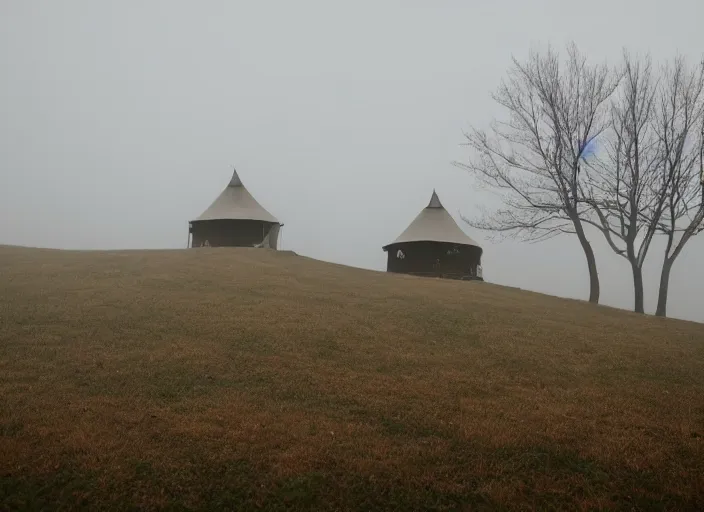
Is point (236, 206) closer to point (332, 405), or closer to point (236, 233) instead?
point (236, 233)

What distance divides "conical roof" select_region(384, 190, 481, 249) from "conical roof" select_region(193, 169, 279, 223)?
9.73 m

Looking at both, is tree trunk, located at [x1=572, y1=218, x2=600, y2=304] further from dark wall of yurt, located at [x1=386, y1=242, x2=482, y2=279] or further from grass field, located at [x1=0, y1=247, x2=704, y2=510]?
dark wall of yurt, located at [x1=386, y1=242, x2=482, y2=279]

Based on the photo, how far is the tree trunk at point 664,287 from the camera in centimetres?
2520

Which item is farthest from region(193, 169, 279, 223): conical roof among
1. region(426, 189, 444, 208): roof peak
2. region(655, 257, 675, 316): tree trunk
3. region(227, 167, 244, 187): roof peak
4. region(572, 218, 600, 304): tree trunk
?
region(655, 257, 675, 316): tree trunk

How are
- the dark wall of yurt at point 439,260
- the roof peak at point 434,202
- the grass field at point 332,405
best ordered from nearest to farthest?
1. the grass field at point 332,405
2. the dark wall of yurt at point 439,260
3. the roof peak at point 434,202

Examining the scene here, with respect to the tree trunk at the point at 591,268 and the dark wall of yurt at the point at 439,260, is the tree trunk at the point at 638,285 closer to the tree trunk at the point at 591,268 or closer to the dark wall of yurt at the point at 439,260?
the tree trunk at the point at 591,268

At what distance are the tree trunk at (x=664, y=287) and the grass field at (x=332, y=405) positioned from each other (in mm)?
8458

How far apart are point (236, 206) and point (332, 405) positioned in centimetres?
3216

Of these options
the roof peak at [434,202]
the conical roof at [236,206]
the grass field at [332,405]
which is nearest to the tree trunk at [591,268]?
the grass field at [332,405]

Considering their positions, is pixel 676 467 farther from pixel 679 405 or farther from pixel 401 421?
pixel 401 421

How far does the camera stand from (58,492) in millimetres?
6121

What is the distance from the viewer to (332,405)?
899 centimetres

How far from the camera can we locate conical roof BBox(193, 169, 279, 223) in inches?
1522

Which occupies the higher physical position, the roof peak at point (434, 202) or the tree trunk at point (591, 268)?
the roof peak at point (434, 202)
